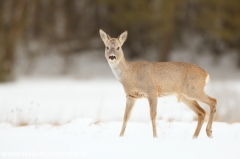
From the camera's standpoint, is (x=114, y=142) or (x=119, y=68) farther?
(x=119, y=68)

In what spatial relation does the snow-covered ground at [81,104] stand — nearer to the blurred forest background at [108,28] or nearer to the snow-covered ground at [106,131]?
the snow-covered ground at [106,131]

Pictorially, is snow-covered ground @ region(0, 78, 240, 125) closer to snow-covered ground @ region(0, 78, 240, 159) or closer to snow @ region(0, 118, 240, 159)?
snow-covered ground @ region(0, 78, 240, 159)

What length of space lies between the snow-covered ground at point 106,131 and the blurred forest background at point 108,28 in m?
6.94

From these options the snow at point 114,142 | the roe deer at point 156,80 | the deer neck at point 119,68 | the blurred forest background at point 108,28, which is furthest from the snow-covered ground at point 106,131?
the blurred forest background at point 108,28

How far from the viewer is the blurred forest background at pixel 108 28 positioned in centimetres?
2234

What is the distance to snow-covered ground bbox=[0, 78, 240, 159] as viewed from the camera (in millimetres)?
6859

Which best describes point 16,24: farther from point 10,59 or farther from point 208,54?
point 208,54

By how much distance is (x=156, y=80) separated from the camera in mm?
8617

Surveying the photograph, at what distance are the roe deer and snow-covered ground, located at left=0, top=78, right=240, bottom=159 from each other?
622 millimetres

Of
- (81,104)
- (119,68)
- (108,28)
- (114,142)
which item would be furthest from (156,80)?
(108,28)

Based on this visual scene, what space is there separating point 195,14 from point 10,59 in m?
9.66

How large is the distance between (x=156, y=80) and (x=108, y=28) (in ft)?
58.4

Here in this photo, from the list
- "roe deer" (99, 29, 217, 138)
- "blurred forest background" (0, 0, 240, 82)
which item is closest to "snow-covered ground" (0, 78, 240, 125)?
"roe deer" (99, 29, 217, 138)

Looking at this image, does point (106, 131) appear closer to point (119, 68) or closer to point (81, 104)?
point (119, 68)
